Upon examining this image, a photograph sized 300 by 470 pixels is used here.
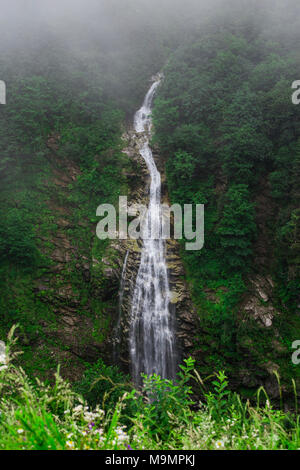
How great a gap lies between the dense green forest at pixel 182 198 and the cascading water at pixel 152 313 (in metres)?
0.83

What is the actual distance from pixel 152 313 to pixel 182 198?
6.98 meters

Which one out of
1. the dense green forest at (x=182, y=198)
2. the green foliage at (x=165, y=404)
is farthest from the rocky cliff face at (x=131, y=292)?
the green foliage at (x=165, y=404)

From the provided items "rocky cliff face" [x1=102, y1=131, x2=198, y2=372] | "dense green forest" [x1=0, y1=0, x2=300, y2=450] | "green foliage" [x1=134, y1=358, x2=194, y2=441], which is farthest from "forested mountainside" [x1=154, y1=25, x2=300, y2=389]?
"green foliage" [x1=134, y1=358, x2=194, y2=441]

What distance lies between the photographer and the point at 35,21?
1138 inches

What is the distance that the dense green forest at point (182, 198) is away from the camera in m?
11.3

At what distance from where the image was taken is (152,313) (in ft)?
41.7

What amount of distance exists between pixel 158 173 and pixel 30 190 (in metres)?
8.10

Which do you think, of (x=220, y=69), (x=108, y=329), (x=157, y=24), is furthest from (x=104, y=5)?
(x=108, y=329)

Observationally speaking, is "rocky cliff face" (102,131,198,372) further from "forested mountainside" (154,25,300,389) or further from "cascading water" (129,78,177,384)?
"forested mountainside" (154,25,300,389)

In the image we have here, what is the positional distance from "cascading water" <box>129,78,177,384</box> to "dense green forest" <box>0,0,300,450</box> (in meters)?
0.83

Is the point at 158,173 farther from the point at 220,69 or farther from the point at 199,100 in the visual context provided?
the point at 220,69

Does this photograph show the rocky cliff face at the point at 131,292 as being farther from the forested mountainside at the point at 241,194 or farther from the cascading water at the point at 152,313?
the forested mountainside at the point at 241,194

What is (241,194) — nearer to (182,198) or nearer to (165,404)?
(182,198)

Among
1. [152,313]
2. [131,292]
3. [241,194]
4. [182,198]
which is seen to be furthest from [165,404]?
[182,198]
